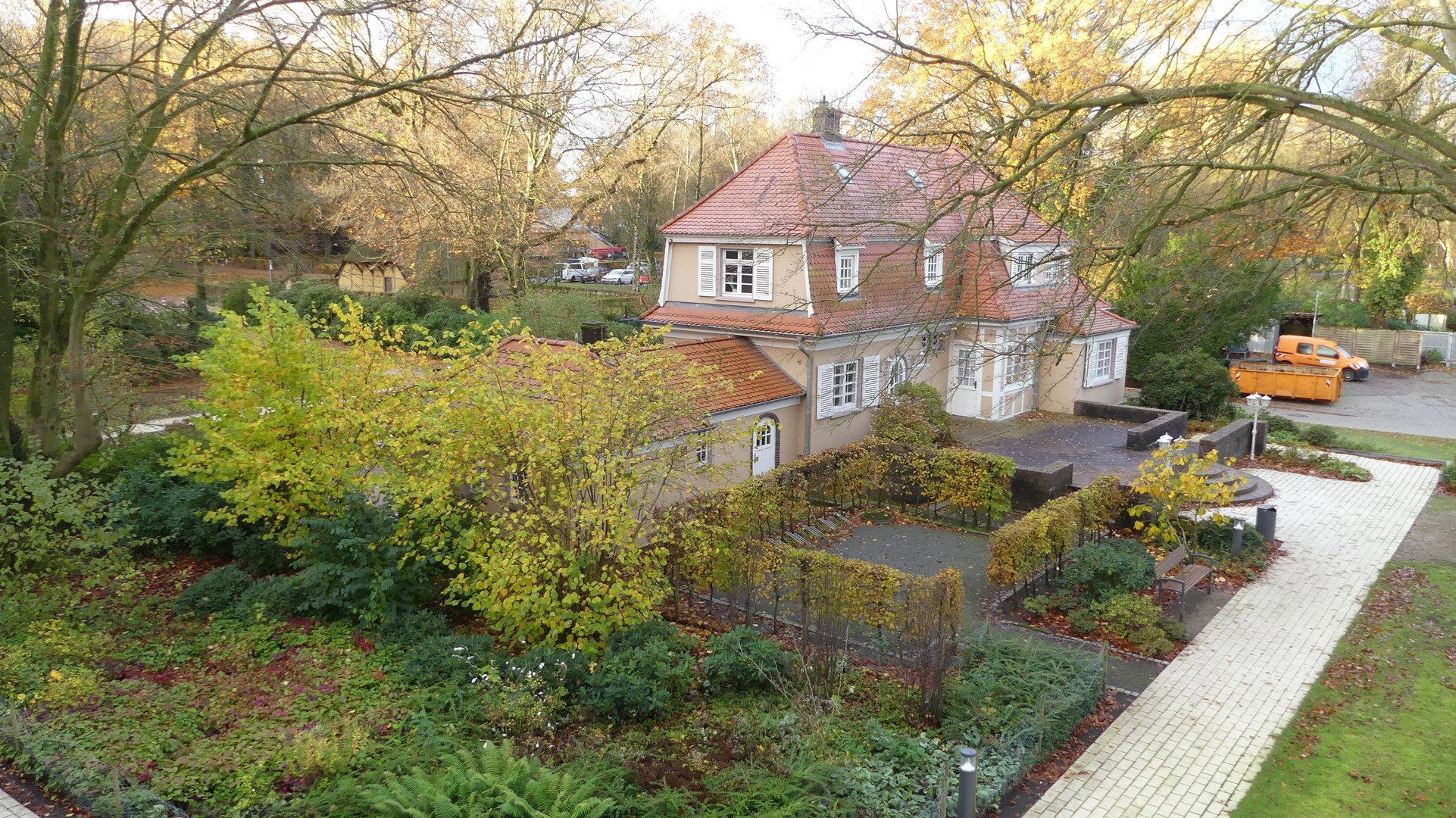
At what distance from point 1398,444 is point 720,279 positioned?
1843cm

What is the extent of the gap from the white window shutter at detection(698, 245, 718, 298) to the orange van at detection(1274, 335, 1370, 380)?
23.3m

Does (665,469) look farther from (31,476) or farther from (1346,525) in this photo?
(1346,525)

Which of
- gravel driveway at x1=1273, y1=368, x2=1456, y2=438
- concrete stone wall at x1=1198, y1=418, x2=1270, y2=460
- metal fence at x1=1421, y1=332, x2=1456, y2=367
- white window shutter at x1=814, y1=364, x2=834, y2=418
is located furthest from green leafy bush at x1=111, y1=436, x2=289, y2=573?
metal fence at x1=1421, y1=332, x2=1456, y2=367

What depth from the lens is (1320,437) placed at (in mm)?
23859

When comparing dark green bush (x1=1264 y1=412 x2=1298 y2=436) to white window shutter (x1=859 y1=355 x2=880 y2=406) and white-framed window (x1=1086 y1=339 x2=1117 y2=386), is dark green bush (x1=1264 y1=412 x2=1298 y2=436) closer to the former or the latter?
white-framed window (x1=1086 y1=339 x2=1117 y2=386)

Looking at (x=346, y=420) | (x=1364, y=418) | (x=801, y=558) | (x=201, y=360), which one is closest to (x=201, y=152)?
(x=201, y=360)

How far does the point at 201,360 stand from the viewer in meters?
11.6

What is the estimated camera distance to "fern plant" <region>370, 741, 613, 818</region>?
6.41 meters

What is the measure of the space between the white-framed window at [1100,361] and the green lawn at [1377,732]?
1352cm

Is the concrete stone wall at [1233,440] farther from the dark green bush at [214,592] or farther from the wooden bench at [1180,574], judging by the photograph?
the dark green bush at [214,592]

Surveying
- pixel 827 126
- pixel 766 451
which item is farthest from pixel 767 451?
pixel 827 126

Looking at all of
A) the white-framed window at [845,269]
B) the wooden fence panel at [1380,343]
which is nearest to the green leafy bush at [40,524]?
the white-framed window at [845,269]

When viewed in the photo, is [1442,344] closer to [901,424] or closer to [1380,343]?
[1380,343]

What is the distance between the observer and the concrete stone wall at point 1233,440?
68.0ft
